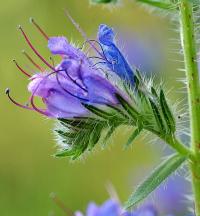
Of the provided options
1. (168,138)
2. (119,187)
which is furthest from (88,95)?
(119,187)

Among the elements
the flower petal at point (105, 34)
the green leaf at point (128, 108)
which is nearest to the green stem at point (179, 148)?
the green leaf at point (128, 108)

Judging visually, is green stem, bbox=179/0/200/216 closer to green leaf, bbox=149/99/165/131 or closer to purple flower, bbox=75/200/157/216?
green leaf, bbox=149/99/165/131

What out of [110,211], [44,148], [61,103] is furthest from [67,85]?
[44,148]

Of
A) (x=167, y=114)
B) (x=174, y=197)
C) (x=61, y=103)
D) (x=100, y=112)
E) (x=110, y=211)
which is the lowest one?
(x=174, y=197)

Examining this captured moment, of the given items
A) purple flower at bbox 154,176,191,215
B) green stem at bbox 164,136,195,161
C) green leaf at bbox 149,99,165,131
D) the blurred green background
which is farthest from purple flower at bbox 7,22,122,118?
the blurred green background

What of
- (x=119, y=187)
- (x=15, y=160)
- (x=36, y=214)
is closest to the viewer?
(x=36, y=214)

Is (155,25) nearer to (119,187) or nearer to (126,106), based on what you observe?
(119,187)

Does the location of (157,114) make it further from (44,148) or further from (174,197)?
(44,148)
